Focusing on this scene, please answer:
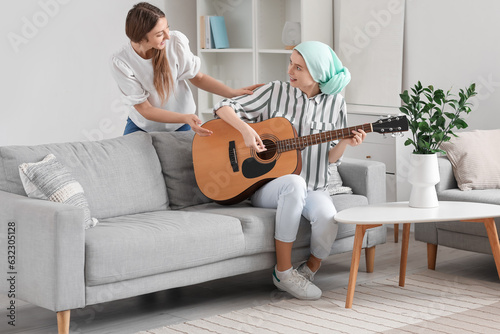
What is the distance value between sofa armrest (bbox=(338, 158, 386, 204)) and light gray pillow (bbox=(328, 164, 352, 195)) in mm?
37

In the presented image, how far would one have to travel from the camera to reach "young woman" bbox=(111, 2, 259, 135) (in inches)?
136

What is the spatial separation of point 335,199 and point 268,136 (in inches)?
19.2

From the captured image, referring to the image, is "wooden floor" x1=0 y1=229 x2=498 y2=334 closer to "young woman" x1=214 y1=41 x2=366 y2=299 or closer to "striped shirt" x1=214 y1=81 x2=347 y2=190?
"young woman" x1=214 y1=41 x2=366 y2=299

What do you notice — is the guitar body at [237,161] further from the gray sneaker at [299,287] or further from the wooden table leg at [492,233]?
the wooden table leg at [492,233]

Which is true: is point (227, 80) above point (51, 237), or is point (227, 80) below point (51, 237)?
above

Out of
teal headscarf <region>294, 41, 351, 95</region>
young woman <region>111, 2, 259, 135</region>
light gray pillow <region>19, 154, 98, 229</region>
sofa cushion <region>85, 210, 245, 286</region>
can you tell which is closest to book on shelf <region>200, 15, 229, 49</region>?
young woman <region>111, 2, 259, 135</region>

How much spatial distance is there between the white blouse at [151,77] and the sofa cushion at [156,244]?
0.64m

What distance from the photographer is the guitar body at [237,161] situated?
→ 338 centimetres

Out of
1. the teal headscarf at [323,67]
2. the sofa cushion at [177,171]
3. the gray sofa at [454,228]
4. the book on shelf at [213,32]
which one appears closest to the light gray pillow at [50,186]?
the sofa cushion at [177,171]

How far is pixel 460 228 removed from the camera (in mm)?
3686

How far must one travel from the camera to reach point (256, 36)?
17.7 ft

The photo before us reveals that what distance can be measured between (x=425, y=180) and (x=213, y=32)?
2.77 meters

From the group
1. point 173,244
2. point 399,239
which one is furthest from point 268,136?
point 399,239

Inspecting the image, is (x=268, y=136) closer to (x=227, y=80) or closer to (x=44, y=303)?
(x=44, y=303)
